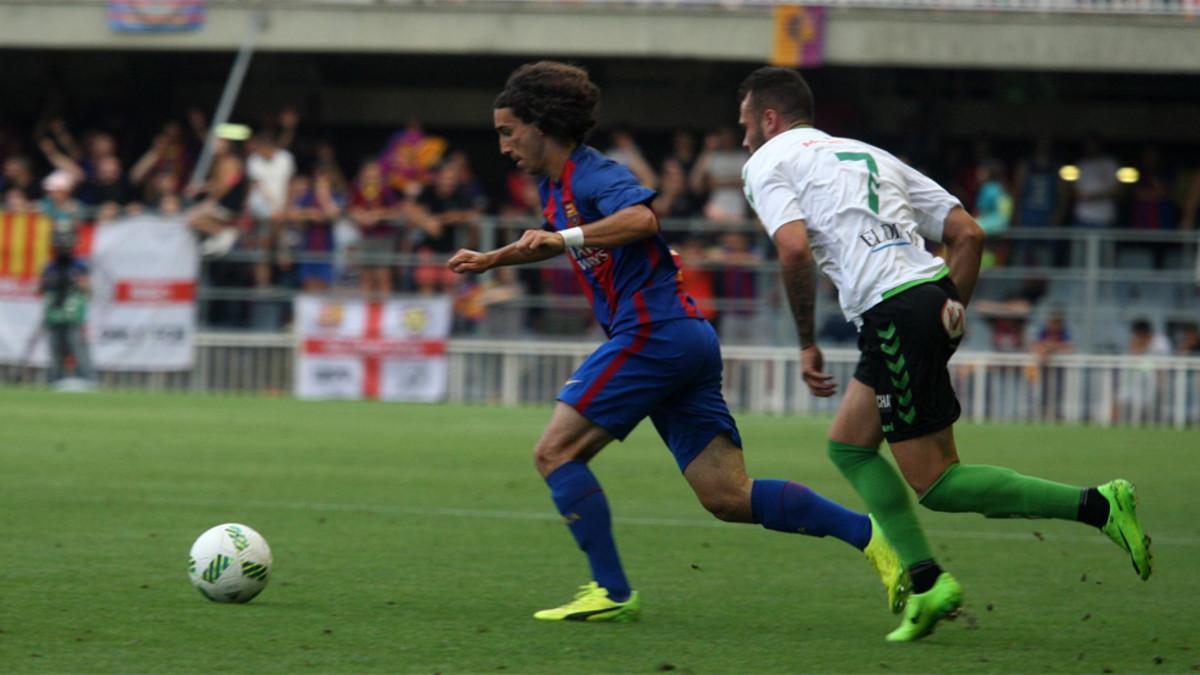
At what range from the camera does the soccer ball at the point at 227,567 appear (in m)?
6.79

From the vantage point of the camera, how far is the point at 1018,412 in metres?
19.1

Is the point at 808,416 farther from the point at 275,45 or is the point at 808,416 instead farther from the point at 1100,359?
the point at 275,45

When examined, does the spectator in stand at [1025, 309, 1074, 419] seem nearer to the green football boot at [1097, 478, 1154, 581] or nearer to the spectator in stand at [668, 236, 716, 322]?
the spectator in stand at [668, 236, 716, 322]

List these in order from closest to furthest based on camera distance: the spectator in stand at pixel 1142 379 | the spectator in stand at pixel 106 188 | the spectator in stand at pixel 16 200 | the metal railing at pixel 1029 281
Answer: the spectator in stand at pixel 1142 379
the metal railing at pixel 1029 281
the spectator in stand at pixel 16 200
the spectator in stand at pixel 106 188

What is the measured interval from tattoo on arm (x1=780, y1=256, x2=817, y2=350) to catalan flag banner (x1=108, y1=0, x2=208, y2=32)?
18196mm

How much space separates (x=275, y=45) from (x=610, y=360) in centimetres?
1729

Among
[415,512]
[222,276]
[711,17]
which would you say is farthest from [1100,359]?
[415,512]

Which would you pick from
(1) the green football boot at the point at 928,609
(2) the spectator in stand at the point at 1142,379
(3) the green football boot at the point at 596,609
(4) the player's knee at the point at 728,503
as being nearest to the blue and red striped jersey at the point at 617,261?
(4) the player's knee at the point at 728,503

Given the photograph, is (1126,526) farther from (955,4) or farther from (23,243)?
(955,4)

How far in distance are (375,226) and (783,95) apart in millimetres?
14499

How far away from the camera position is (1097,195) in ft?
68.2

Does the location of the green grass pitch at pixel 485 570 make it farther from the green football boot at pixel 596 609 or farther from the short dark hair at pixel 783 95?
the short dark hair at pixel 783 95

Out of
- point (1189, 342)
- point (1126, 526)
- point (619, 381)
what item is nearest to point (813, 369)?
point (619, 381)

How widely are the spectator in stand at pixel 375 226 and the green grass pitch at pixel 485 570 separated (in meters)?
5.78
